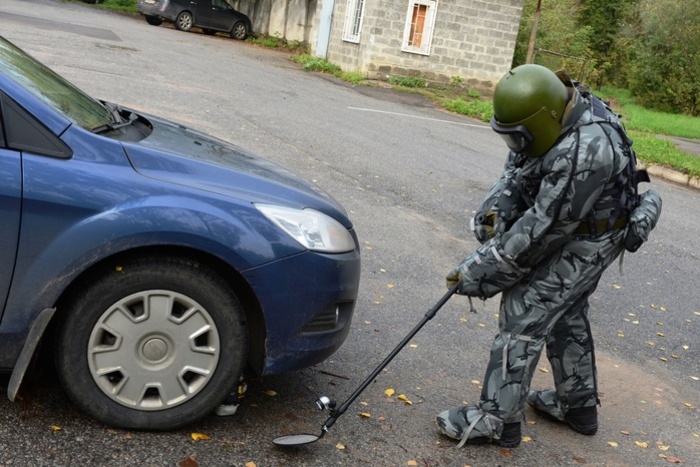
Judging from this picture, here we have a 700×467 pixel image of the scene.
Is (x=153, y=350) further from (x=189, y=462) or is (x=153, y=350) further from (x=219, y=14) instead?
(x=219, y=14)

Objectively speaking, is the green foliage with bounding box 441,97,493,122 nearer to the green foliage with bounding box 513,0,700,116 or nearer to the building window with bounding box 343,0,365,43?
the building window with bounding box 343,0,365,43

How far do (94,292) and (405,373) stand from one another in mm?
2001

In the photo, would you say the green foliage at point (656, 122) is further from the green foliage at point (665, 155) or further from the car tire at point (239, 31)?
the car tire at point (239, 31)

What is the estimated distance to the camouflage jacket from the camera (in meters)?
3.70

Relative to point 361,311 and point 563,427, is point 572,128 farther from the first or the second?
point 361,311

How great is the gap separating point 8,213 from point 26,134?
0.35m

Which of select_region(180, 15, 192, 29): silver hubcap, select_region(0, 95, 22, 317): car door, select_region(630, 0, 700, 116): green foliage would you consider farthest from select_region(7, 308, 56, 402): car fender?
select_region(180, 15, 192, 29): silver hubcap

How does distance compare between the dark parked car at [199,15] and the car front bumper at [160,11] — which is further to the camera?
the dark parked car at [199,15]

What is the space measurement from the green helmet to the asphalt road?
4.96ft

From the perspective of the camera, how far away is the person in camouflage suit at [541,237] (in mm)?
3695

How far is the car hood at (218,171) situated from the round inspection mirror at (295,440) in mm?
1016

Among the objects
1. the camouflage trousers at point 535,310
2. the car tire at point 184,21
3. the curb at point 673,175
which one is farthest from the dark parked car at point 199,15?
the camouflage trousers at point 535,310

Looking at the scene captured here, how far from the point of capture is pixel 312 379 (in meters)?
4.54

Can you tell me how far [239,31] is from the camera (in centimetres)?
3275
